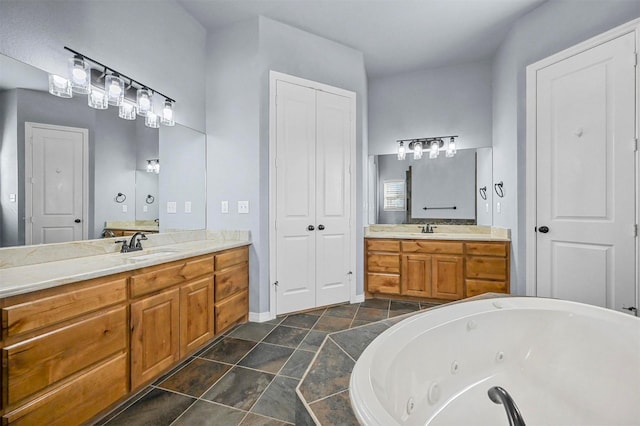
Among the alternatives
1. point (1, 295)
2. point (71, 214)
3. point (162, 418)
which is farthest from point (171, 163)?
point (162, 418)

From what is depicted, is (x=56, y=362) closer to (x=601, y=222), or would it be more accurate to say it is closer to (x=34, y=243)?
(x=34, y=243)

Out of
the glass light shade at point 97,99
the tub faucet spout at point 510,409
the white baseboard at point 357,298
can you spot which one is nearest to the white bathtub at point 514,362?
the tub faucet spout at point 510,409

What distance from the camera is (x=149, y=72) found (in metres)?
2.37

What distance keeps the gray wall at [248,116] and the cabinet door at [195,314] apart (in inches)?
22.7

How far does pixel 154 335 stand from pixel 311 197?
1788 millimetres

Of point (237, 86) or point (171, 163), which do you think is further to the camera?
point (237, 86)

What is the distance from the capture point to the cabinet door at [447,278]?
3.13m

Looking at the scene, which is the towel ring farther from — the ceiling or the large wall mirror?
the large wall mirror

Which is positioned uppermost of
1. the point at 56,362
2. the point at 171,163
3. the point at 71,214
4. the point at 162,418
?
the point at 171,163

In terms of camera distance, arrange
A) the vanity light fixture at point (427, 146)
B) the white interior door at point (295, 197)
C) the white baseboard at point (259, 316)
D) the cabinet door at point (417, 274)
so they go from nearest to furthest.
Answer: the white baseboard at point (259, 316)
the white interior door at point (295, 197)
the cabinet door at point (417, 274)
the vanity light fixture at point (427, 146)

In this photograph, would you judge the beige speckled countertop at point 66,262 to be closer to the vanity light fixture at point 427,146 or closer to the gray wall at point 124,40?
the gray wall at point 124,40

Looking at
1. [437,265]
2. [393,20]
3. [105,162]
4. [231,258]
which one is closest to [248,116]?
[105,162]

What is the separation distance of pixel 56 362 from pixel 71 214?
94 cm

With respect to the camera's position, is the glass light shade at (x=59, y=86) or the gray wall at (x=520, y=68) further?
the gray wall at (x=520, y=68)
